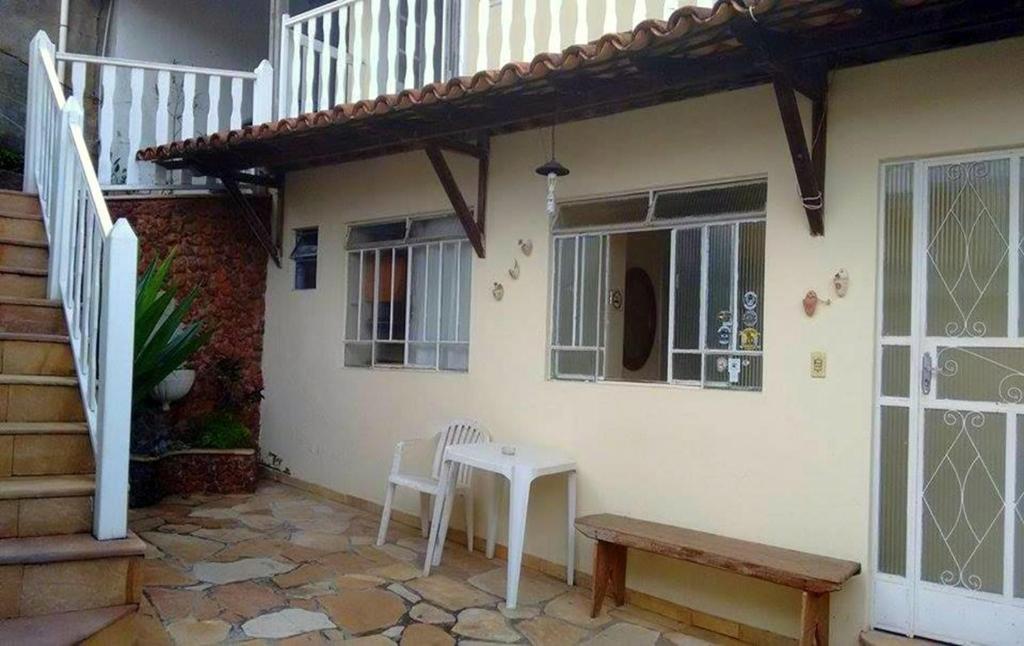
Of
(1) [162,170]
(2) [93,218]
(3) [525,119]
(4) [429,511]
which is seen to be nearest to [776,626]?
(4) [429,511]

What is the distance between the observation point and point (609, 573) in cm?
431

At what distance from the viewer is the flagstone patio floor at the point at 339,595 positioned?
379cm

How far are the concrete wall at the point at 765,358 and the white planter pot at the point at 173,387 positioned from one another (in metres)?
2.18

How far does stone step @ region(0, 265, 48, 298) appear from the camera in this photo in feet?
14.5

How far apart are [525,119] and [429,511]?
3.05 meters

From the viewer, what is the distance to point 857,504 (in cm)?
368

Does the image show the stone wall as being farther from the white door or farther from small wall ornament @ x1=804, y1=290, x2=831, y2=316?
the white door

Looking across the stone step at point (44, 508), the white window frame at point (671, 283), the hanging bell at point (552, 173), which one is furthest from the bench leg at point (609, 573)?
the stone step at point (44, 508)

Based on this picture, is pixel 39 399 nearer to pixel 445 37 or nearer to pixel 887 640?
pixel 445 37

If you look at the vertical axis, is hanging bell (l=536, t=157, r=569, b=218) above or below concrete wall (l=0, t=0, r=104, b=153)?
below

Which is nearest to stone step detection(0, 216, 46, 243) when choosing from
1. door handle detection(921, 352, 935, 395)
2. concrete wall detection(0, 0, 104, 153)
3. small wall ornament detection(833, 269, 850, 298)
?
concrete wall detection(0, 0, 104, 153)

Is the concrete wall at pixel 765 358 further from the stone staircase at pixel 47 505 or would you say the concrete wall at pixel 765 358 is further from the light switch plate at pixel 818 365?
the stone staircase at pixel 47 505

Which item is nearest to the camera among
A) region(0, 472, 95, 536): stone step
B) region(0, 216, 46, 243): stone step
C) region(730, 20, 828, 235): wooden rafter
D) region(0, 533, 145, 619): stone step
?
region(0, 533, 145, 619): stone step

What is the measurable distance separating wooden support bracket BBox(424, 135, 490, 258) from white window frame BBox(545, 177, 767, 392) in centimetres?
65
